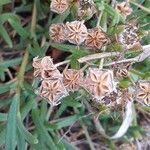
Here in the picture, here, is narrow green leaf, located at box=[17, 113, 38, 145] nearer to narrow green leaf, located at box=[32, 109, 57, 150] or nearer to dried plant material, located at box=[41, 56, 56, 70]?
narrow green leaf, located at box=[32, 109, 57, 150]

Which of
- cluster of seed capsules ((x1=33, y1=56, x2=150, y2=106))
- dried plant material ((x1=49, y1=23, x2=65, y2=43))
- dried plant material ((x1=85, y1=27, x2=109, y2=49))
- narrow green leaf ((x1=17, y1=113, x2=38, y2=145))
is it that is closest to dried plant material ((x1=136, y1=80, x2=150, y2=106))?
cluster of seed capsules ((x1=33, y1=56, x2=150, y2=106))

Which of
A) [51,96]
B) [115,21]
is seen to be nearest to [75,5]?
[115,21]

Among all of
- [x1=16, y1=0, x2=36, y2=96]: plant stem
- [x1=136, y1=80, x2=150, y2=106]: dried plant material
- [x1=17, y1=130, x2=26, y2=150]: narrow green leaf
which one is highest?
[x1=136, y1=80, x2=150, y2=106]: dried plant material

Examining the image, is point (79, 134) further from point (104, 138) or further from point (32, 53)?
point (32, 53)

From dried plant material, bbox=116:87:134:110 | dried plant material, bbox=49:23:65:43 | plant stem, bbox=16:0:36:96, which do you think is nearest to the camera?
dried plant material, bbox=116:87:134:110

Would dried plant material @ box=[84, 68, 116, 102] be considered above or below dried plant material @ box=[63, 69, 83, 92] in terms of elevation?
above

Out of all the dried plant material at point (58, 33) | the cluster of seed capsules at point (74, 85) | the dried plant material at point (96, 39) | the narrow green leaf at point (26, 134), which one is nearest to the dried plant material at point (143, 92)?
the cluster of seed capsules at point (74, 85)

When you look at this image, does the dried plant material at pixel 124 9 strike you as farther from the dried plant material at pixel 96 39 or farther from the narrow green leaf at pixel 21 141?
the narrow green leaf at pixel 21 141
